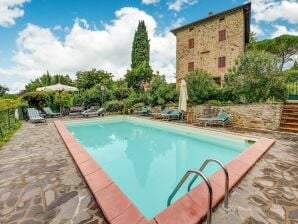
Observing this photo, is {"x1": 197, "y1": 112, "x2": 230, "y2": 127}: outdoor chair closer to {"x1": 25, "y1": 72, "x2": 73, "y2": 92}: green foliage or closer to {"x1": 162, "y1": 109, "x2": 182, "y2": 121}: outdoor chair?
{"x1": 162, "y1": 109, "x2": 182, "y2": 121}: outdoor chair

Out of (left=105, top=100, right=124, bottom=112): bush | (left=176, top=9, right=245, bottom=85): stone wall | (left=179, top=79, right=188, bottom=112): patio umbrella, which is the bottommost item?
(left=105, top=100, right=124, bottom=112): bush

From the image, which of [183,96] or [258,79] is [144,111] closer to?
[183,96]

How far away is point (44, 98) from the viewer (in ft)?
49.5

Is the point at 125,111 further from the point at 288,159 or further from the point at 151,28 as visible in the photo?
the point at 151,28

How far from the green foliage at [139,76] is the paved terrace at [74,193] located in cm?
2058

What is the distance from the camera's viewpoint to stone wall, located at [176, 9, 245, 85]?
56.5 feet

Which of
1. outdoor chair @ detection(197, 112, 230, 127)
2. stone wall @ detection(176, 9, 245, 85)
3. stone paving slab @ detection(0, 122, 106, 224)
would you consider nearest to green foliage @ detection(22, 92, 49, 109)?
stone paving slab @ detection(0, 122, 106, 224)

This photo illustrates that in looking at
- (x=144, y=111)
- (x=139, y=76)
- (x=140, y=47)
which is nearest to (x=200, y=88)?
(x=144, y=111)

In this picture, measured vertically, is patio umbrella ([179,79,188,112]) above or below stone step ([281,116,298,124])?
above

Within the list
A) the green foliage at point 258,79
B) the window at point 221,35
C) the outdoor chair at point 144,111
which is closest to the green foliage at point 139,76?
the window at point 221,35

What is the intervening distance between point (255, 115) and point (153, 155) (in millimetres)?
5999

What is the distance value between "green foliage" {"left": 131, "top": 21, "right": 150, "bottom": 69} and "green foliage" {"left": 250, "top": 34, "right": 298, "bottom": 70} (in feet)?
50.2

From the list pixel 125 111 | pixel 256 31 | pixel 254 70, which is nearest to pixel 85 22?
pixel 125 111

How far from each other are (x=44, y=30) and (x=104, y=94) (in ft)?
23.8
